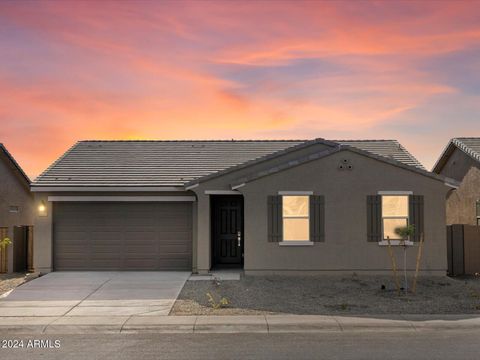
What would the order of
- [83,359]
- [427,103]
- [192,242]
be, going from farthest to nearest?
[427,103], [192,242], [83,359]

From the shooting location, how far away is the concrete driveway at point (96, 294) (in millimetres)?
→ 10914

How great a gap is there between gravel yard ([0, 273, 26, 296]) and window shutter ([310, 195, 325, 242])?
29.4ft

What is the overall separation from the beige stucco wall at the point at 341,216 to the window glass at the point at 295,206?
0.35 m

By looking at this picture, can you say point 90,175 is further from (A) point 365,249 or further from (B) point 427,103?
(B) point 427,103

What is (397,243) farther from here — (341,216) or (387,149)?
(387,149)

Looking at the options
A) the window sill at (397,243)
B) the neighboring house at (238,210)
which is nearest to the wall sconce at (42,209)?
the neighboring house at (238,210)

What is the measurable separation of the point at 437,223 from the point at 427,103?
5573 millimetres

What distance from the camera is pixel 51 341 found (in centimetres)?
871

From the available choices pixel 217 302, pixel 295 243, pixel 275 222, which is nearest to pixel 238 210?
pixel 275 222

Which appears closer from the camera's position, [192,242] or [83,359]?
[83,359]

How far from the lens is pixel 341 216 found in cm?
1543

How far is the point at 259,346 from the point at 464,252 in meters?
11.1

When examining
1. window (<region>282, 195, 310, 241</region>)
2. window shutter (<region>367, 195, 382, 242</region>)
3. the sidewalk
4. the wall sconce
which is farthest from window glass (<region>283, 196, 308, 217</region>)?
the wall sconce

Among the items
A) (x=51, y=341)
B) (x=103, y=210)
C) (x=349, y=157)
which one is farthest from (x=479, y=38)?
(x=51, y=341)
